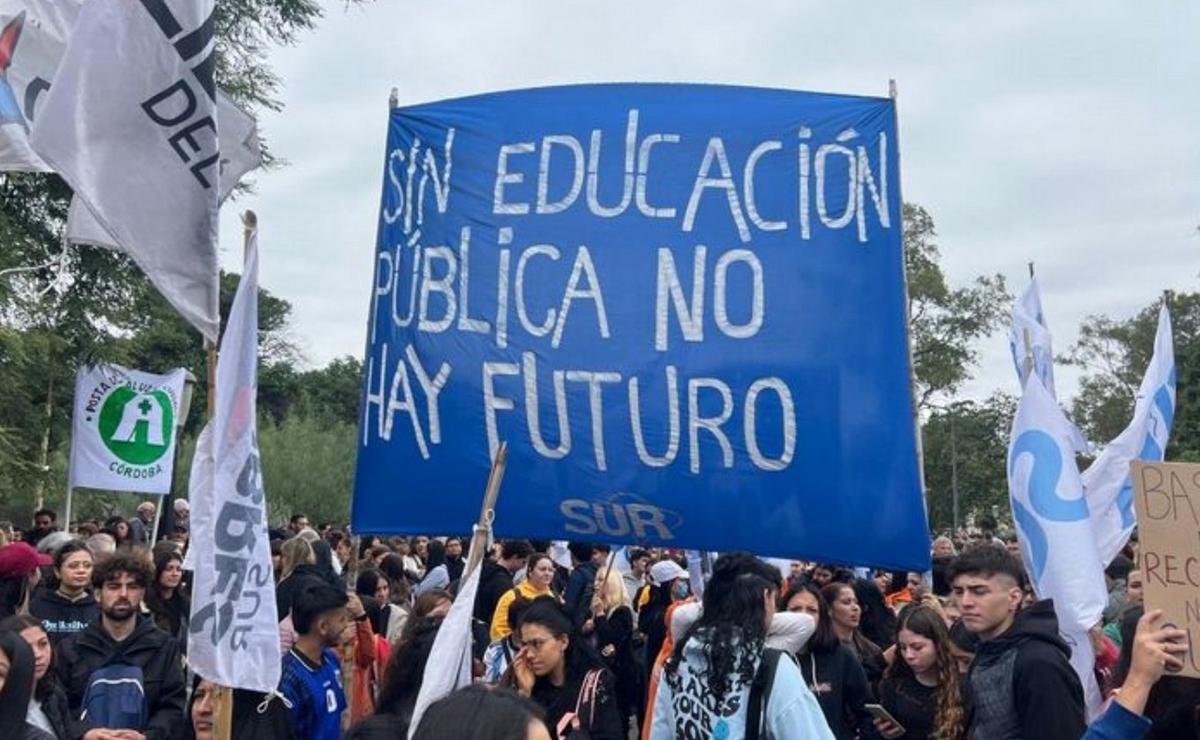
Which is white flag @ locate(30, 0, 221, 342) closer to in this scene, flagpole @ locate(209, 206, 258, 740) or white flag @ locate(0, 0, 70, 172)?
flagpole @ locate(209, 206, 258, 740)

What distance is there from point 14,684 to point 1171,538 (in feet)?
11.2

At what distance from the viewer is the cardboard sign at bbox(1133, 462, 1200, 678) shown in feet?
11.9

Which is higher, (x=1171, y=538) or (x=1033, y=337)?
(x=1033, y=337)

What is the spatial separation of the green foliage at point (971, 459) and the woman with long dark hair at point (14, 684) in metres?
51.5

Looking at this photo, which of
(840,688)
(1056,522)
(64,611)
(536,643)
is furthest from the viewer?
(64,611)

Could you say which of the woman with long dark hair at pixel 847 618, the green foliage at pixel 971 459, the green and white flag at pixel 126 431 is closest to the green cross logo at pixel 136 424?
the green and white flag at pixel 126 431

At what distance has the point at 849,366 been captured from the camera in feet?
18.6

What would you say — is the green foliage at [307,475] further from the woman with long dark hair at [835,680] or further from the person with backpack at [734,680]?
the person with backpack at [734,680]

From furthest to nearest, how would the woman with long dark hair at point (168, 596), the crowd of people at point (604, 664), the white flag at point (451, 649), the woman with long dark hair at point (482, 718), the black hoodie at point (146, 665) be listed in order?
the woman with long dark hair at point (168, 596)
the black hoodie at point (146, 665)
the white flag at point (451, 649)
the crowd of people at point (604, 664)
the woman with long dark hair at point (482, 718)

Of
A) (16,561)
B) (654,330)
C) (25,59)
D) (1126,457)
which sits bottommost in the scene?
(16,561)

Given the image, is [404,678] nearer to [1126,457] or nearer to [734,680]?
[734,680]

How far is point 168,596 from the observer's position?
852 centimetres

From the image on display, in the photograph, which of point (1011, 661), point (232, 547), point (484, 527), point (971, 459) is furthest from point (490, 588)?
point (971, 459)

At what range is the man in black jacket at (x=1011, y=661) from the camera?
4613 millimetres
